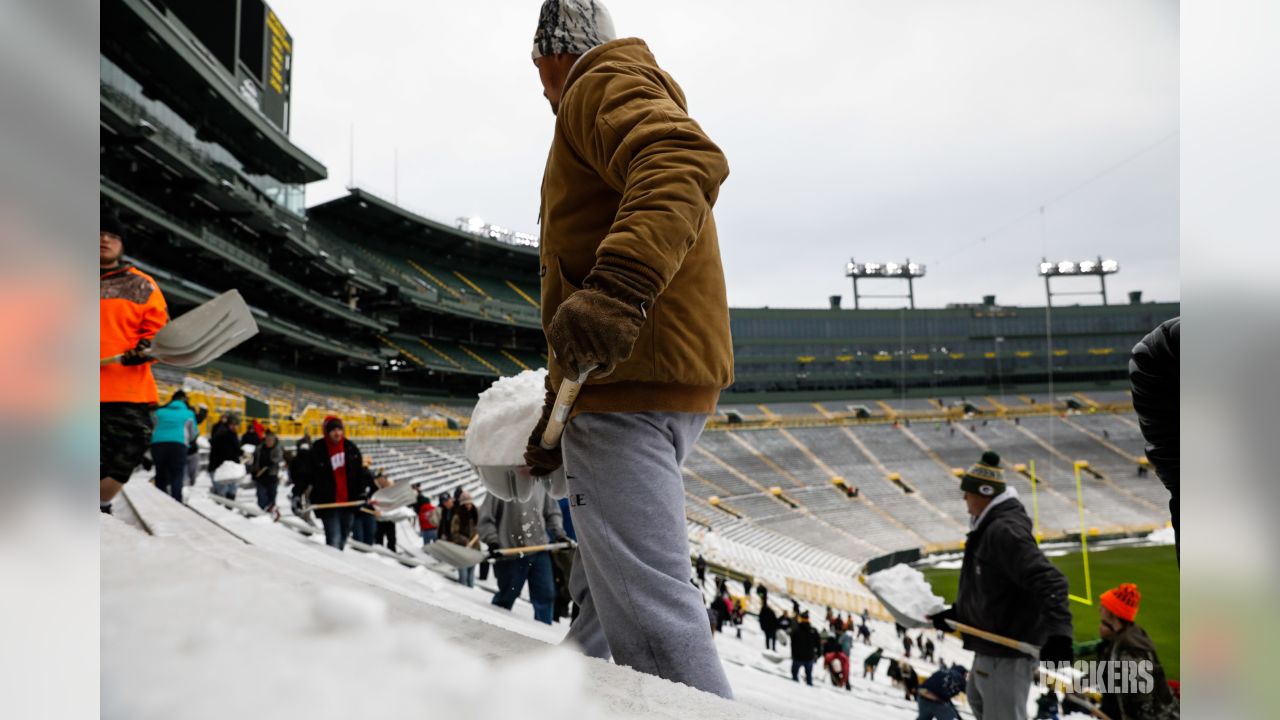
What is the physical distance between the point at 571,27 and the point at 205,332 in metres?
1.76

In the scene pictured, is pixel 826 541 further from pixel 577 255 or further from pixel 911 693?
pixel 577 255

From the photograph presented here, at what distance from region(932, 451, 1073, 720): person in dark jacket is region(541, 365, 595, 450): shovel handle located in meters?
2.12

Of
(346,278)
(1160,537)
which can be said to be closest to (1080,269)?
(1160,537)

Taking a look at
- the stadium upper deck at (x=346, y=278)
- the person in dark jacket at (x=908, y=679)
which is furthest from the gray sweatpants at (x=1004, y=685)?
the stadium upper deck at (x=346, y=278)

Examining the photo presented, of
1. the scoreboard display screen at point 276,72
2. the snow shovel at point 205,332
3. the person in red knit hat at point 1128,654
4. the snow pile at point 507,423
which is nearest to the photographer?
the snow pile at point 507,423

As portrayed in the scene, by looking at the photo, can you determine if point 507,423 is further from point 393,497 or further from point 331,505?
point 393,497

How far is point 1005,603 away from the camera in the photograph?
3121mm

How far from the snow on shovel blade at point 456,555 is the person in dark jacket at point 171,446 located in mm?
2155

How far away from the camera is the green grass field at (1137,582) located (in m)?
15.8

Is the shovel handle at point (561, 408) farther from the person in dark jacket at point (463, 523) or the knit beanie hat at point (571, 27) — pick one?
the person in dark jacket at point (463, 523)

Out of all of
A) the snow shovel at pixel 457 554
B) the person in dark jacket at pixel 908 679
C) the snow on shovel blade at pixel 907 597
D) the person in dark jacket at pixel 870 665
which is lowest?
the person in dark jacket at pixel 870 665
